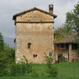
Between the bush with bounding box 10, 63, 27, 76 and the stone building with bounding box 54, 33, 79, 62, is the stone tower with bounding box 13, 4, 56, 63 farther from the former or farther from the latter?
the bush with bounding box 10, 63, 27, 76

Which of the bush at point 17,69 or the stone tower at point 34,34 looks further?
the stone tower at point 34,34

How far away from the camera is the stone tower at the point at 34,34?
69.1 meters

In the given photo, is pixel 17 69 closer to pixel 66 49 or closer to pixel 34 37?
pixel 34 37

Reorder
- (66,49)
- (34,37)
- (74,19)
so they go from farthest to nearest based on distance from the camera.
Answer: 1. (74,19)
2. (66,49)
3. (34,37)

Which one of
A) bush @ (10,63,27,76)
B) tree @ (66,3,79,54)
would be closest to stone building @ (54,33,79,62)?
tree @ (66,3,79,54)

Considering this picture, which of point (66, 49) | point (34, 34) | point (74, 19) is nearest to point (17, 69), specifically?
point (34, 34)

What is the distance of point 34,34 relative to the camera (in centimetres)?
6919

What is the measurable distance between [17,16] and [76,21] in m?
17.7

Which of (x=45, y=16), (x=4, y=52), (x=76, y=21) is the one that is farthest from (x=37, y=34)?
(x=4, y=52)

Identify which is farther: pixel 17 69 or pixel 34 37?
pixel 34 37

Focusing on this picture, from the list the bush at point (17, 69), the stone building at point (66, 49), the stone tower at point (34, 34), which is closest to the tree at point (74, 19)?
the stone building at point (66, 49)

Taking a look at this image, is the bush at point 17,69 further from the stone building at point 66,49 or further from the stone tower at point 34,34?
the stone building at point 66,49

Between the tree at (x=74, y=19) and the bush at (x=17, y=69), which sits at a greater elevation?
the tree at (x=74, y=19)

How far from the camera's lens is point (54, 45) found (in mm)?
76188
